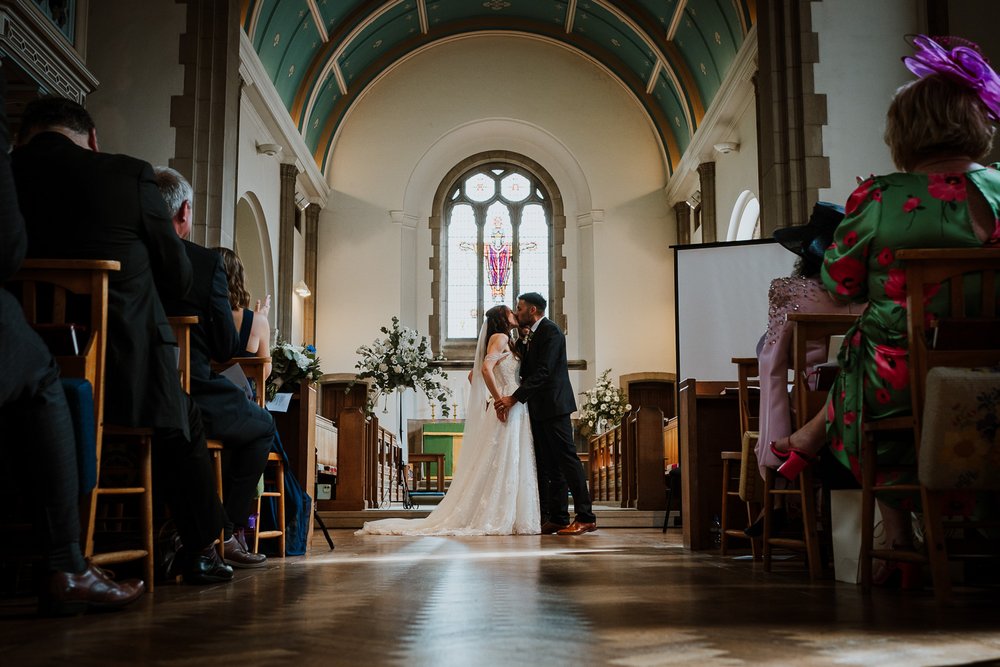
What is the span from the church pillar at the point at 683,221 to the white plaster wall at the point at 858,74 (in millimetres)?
7680

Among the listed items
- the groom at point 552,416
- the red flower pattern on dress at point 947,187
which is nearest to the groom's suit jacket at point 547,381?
the groom at point 552,416

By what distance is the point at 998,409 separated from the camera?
7.33 feet

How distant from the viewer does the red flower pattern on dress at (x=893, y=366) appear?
2.51 m

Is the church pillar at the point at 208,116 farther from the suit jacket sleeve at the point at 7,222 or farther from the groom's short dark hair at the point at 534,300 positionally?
the suit jacket sleeve at the point at 7,222

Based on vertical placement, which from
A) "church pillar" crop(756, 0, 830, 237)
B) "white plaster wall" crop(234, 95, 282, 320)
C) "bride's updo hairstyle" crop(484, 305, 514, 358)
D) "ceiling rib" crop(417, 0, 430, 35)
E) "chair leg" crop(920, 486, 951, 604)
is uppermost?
"ceiling rib" crop(417, 0, 430, 35)

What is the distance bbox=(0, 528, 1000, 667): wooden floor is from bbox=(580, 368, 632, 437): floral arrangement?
1011cm

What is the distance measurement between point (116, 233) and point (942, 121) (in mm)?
2050

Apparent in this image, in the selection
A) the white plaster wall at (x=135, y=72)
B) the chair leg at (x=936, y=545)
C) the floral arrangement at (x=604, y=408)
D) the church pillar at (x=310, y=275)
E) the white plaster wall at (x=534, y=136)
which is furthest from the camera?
the white plaster wall at (x=534, y=136)

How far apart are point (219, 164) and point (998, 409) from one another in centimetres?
605

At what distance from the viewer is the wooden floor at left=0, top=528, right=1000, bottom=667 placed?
1475 millimetres

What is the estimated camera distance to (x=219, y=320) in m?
3.16

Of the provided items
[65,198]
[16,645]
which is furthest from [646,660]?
[65,198]

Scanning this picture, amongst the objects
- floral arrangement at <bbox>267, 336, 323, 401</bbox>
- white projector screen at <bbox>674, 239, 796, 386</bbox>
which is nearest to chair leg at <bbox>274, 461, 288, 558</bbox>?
floral arrangement at <bbox>267, 336, 323, 401</bbox>

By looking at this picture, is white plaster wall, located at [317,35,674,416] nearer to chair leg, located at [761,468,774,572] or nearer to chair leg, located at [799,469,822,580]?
chair leg, located at [761,468,774,572]
